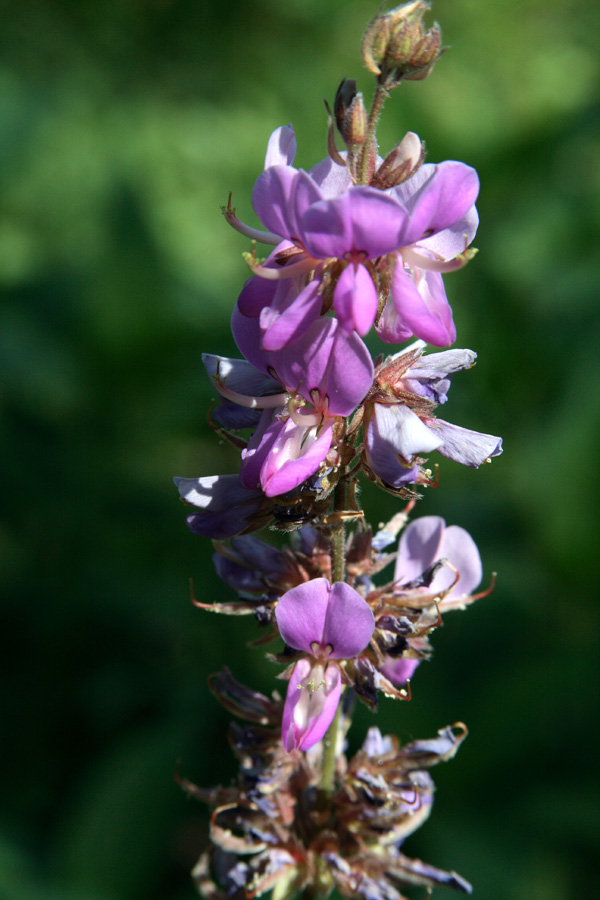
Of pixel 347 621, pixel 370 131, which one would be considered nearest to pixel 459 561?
pixel 347 621

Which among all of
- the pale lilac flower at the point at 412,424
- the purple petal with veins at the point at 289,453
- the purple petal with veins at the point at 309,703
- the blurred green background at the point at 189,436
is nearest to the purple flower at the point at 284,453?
the purple petal with veins at the point at 289,453

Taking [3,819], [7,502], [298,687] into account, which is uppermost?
[298,687]

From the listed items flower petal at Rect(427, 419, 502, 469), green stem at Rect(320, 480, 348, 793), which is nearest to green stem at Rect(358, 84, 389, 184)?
flower petal at Rect(427, 419, 502, 469)

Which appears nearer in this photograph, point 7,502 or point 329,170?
point 329,170

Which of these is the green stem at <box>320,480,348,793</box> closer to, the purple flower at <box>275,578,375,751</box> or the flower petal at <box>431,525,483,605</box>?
the purple flower at <box>275,578,375,751</box>

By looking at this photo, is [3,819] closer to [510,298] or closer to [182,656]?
[182,656]

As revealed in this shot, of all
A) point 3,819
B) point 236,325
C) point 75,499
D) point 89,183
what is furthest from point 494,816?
point 89,183
